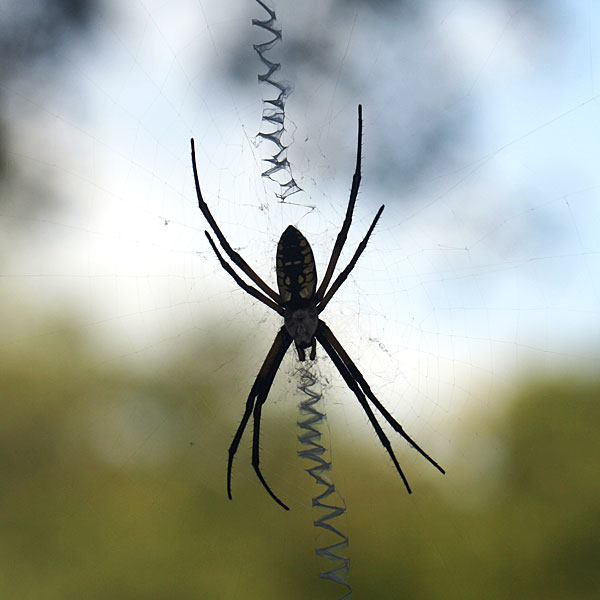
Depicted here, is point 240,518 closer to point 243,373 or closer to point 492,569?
point 492,569

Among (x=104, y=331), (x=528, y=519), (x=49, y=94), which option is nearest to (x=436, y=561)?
(x=528, y=519)

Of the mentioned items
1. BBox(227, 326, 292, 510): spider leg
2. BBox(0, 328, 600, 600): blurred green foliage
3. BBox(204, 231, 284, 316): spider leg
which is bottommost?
BBox(0, 328, 600, 600): blurred green foliage

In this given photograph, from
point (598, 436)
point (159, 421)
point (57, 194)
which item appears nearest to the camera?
point (159, 421)

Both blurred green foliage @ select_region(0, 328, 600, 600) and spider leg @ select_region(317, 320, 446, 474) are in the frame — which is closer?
spider leg @ select_region(317, 320, 446, 474)

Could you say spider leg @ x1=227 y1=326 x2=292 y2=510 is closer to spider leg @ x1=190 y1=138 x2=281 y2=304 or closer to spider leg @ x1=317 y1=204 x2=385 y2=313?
spider leg @ x1=317 y1=204 x2=385 y2=313

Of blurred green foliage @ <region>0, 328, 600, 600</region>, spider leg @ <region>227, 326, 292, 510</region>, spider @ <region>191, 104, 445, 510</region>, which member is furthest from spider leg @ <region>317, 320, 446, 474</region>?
blurred green foliage @ <region>0, 328, 600, 600</region>

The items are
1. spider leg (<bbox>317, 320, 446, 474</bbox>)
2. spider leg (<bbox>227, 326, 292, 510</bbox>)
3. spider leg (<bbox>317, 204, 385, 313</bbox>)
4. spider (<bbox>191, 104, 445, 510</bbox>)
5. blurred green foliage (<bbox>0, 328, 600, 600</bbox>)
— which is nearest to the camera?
spider leg (<bbox>317, 204, 385, 313</bbox>)

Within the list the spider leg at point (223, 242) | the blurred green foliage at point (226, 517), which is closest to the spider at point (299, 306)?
the spider leg at point (223, 242)

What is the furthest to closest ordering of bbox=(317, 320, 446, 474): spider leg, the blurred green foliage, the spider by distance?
the blurred green foliage, bbox=(317, 320, 446, 474): spider leg, the spider
